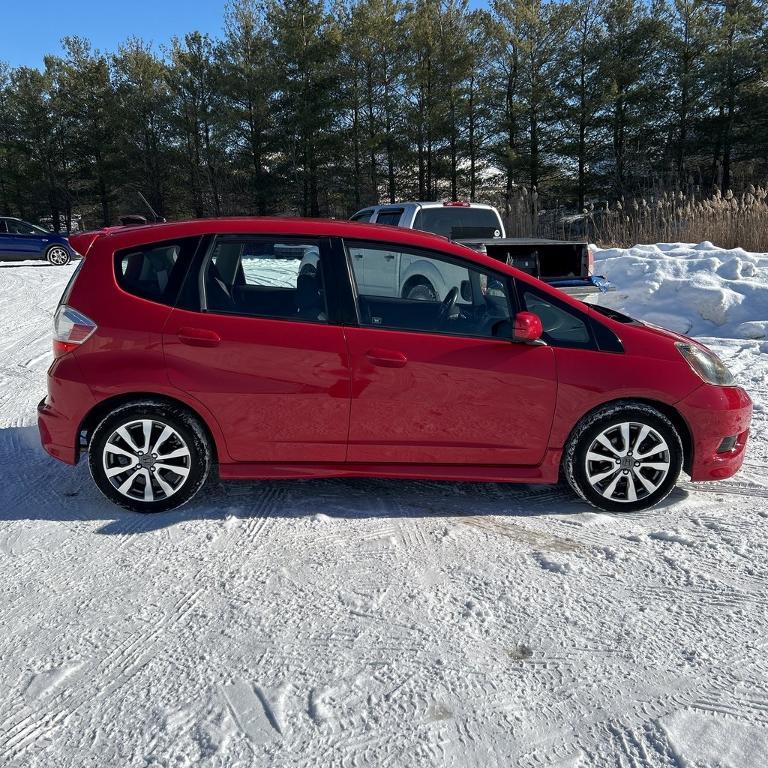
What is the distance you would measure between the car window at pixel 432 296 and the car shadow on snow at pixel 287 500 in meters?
1.09

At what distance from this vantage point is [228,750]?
7.06ft

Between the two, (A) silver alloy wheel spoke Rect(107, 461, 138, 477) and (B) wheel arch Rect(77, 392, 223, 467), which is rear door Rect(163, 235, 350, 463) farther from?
(A) silver alloy wheel spoke Rect(107, 461, 138, 477)

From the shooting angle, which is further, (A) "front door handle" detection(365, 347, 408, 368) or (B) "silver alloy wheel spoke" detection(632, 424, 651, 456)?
(B) "silver alloy wheel spoke" detection(632, 424, 651, 456)

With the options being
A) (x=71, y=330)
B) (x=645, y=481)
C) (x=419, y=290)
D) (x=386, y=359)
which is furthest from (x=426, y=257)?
(x=71, y=330)

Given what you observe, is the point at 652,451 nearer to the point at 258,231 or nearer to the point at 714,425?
the point at 714,425

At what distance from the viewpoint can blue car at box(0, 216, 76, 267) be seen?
20797mm

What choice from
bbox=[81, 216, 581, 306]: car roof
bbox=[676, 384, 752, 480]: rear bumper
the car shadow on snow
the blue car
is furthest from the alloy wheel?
bbox=[676, 384, 752, 480]: rear bumper

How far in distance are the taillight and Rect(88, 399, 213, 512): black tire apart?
0.47 metres

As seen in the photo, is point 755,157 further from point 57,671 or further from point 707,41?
point 57,671

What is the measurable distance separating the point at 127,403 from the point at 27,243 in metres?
20.3

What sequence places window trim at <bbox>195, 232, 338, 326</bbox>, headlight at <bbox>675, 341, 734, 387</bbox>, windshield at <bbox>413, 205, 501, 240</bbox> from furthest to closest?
windshield at <bbox>413, 205, 501, 240</bbox>, headlight at <bbox>675, 341, 734, 387</bbox>, window trim at <bbox>195, 232, 338, 326</bbox>

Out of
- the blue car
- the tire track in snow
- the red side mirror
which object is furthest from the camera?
the blue car

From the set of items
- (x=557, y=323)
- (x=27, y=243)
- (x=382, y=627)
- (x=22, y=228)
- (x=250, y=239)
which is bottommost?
(x=382, y=627)

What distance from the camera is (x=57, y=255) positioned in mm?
21391
